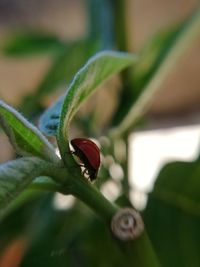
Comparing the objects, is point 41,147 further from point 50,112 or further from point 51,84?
point 51,84

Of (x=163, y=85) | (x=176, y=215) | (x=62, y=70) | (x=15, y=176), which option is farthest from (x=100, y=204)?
(x=163, y=85)

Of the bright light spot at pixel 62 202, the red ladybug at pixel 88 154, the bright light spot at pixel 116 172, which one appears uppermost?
the red ladybug at pixel 88 154

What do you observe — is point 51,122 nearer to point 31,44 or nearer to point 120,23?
point 120,23

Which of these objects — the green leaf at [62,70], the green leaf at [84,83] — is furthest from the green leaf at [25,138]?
the green leaf at [62,70]

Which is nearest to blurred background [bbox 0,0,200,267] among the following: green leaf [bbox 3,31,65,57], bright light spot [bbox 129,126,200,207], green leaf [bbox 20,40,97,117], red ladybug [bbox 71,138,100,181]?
bright light spot [bbox 129,126,200,207]

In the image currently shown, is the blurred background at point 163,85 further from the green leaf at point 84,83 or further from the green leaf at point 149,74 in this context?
the green leaf at point 84,83

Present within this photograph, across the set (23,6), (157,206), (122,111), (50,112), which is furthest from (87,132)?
(23,6)

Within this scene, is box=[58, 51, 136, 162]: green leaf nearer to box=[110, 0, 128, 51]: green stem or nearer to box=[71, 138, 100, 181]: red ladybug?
box=[71, 138, 100, 181]: red ladybug
